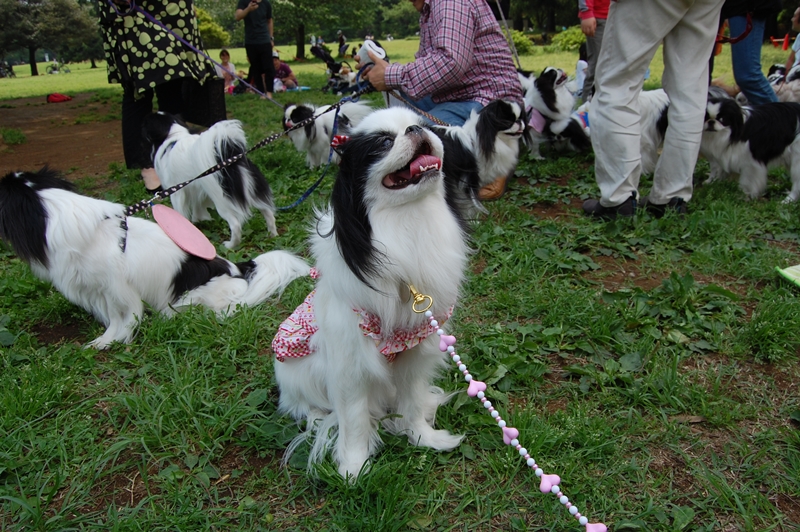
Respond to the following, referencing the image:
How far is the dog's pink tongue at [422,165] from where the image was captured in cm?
143

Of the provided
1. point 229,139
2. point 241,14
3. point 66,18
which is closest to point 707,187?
point 229,139

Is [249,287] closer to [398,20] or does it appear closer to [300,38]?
[300,38]

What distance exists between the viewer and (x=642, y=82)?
333 cm

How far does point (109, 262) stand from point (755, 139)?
4.39m

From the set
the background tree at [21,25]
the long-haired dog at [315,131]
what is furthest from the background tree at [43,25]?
the long-haired dog at [315,131]

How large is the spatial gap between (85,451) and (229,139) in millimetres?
2299

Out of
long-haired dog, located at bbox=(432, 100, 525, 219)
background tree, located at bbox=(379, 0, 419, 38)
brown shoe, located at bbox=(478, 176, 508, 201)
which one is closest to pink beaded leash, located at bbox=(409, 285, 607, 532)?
long-haired dog, located at bbox=(432, 100, 525, 219)

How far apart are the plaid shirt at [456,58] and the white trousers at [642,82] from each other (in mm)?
946

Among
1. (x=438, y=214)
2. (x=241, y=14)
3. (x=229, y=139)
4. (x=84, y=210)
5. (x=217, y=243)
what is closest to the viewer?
(x=438, y=214)

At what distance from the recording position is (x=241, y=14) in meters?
9.07

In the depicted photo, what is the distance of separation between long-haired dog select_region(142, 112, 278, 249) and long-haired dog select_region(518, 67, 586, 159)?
285 centimetres

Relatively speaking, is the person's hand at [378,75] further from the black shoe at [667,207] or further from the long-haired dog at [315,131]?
the black shoe at [667,207]

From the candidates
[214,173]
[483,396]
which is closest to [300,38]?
[214,173]

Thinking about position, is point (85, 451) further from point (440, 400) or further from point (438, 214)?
point (438, 214)
